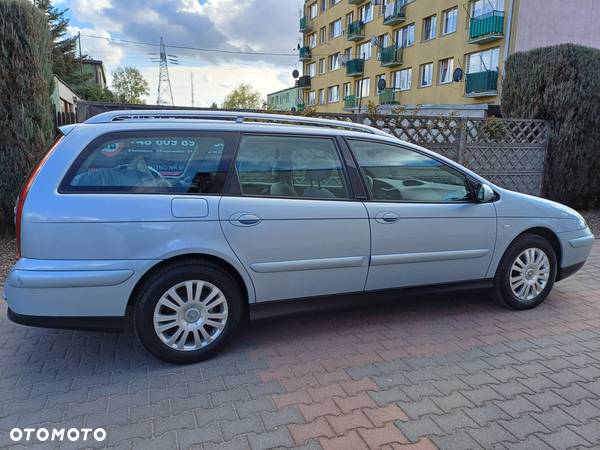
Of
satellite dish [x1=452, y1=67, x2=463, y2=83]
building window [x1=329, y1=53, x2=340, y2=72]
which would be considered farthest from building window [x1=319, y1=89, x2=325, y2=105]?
satellite dish [x1=452, y1=67, x2=463, y2=83]

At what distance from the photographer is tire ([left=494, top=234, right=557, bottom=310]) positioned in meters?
4.09

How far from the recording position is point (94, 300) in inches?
113

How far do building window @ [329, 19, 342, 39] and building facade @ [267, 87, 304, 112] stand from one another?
7.90 metres

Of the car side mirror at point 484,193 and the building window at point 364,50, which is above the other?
the building window at point 364,50

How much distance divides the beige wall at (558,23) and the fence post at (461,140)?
49.1 ft

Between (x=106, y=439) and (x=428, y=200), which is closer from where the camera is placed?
(x=106, y=439)

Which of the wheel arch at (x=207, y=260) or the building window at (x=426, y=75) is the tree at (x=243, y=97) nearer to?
the building window at (x=426, y=75)

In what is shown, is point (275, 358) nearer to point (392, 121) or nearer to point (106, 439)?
point (106, 439)

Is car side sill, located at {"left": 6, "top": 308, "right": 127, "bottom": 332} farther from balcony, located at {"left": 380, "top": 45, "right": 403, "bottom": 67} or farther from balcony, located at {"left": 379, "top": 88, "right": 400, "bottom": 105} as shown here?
balcony, located at {"left": 380, "top": 45, "right": 403, "bottom": 67}

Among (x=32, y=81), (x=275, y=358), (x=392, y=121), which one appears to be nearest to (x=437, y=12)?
(x=392, y=121)

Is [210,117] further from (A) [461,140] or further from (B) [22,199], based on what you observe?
(A) [461,140]

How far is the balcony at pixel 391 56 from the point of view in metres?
29.9

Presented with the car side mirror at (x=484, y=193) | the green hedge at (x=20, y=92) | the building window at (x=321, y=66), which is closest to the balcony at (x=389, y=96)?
the building window at (x=321, y=66)

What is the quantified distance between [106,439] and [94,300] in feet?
2.80
